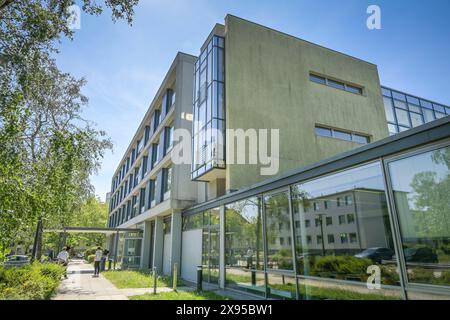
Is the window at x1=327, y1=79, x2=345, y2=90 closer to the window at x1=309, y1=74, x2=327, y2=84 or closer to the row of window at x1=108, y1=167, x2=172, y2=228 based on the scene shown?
the window at x1=309, y1=74, x2=327, y2=84

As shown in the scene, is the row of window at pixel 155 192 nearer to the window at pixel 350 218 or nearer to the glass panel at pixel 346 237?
the glass panel at pixel 346 237

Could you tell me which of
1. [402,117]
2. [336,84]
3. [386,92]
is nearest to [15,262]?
[336,84]

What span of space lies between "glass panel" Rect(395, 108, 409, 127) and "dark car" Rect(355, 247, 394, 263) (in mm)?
18350

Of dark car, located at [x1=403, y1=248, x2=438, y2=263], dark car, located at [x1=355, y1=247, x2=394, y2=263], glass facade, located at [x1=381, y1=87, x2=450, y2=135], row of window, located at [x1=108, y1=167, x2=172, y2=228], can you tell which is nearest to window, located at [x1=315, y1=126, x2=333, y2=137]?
glass facade, located at [x1=381, y1=87, x2=450, y2=135]

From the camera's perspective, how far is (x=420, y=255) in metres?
5.38

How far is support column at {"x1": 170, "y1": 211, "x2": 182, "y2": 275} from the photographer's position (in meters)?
17.6

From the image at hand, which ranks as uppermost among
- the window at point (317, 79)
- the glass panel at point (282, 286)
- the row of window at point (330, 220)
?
the window at point (317, 79)

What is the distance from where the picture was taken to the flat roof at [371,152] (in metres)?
5.23

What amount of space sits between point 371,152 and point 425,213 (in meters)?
1.65

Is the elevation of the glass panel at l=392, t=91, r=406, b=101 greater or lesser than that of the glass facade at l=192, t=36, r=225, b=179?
greater

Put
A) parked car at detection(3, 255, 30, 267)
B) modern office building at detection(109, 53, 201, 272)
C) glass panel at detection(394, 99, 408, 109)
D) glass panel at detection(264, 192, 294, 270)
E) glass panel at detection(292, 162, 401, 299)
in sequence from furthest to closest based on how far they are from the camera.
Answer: glass panel at detection(394, 99, 408, 109), modern office building at detection(109, 53, 201, 272), parked car at detection(3, 255, 30, 267), glass panel at detection(264, 192, 294, 270), glass panel at detection(292, 162, 401, 299)

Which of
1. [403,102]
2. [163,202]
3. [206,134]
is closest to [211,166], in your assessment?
[206,134]

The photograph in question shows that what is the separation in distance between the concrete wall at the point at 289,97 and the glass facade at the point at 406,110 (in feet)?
6.20

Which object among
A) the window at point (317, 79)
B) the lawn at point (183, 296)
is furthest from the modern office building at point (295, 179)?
the lawn at point (183, 296)
